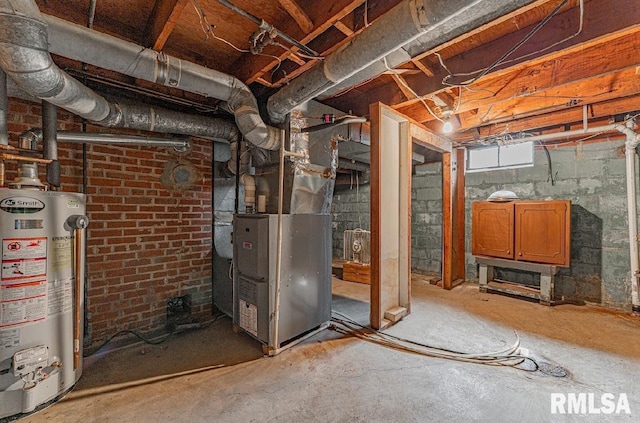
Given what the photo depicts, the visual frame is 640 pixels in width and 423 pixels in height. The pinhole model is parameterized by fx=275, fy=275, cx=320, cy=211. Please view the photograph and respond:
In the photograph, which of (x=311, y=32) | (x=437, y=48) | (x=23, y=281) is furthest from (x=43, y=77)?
(x=437, y=48)

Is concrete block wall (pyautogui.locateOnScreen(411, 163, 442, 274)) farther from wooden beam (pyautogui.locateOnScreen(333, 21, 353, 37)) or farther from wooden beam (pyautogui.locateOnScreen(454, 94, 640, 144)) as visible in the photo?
wooden beam (pyautogui.locateOnScreen(333, 21, 353, 37))

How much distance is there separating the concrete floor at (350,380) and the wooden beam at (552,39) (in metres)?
2.18

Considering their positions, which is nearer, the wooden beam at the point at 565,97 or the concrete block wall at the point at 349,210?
the wooden beam at the point at 565,97

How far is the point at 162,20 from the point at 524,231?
413 centimetres

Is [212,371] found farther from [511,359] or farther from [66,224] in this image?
[511,359]

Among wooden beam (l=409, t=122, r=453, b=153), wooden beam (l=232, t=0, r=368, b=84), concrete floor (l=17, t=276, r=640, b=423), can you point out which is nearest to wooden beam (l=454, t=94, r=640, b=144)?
wooden beam (l=409, t=122, r=453, b=153)

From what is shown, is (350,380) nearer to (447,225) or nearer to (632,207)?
(447,225)

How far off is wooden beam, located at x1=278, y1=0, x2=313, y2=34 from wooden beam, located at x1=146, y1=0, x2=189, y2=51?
513 mm

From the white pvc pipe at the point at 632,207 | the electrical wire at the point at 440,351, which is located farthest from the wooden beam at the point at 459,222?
the electrical wire at the point at 440,351

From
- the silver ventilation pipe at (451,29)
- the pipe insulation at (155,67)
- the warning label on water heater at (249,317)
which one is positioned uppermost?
the silver ventilation pipe at (451,29)

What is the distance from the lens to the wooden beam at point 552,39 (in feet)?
5.12

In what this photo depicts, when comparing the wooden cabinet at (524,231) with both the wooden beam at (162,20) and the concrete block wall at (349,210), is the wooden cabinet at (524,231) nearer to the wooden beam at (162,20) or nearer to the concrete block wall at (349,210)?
the concrete block wall at (349,210)

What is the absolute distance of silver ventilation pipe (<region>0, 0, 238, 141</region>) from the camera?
44.9 inches
